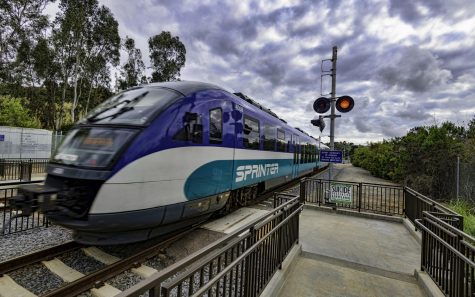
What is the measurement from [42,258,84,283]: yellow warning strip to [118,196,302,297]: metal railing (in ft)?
4.70

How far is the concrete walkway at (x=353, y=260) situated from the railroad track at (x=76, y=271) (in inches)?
91.4

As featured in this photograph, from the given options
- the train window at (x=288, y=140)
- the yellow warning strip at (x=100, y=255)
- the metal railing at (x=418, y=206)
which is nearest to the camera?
the yellow warning strip at (x=100, y=255)

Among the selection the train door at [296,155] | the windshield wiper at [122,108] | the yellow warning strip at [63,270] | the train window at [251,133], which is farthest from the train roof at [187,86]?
the train door at [296,155]

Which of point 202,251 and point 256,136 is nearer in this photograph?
point 202,251

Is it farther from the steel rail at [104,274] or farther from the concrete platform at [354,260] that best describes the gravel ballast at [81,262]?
the concrete platform at [354,260]

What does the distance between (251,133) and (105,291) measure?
5.55 meters

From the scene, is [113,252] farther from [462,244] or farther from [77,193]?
[462,244]

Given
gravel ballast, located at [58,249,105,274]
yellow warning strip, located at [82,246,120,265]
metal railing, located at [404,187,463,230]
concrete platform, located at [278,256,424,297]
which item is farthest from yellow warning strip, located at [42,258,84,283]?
metal railing, located at [404,187,463,230]

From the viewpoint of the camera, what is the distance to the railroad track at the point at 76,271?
11.6ft

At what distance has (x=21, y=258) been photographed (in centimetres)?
417

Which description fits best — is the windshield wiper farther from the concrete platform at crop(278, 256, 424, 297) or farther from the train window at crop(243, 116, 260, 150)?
the concrete platform at crop(278, 256, 424, 297)

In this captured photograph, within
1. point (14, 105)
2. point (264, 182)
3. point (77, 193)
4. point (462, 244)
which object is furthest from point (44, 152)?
point (462, 244)

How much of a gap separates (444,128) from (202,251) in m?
16.0

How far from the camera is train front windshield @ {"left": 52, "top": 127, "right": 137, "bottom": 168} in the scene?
418cm
